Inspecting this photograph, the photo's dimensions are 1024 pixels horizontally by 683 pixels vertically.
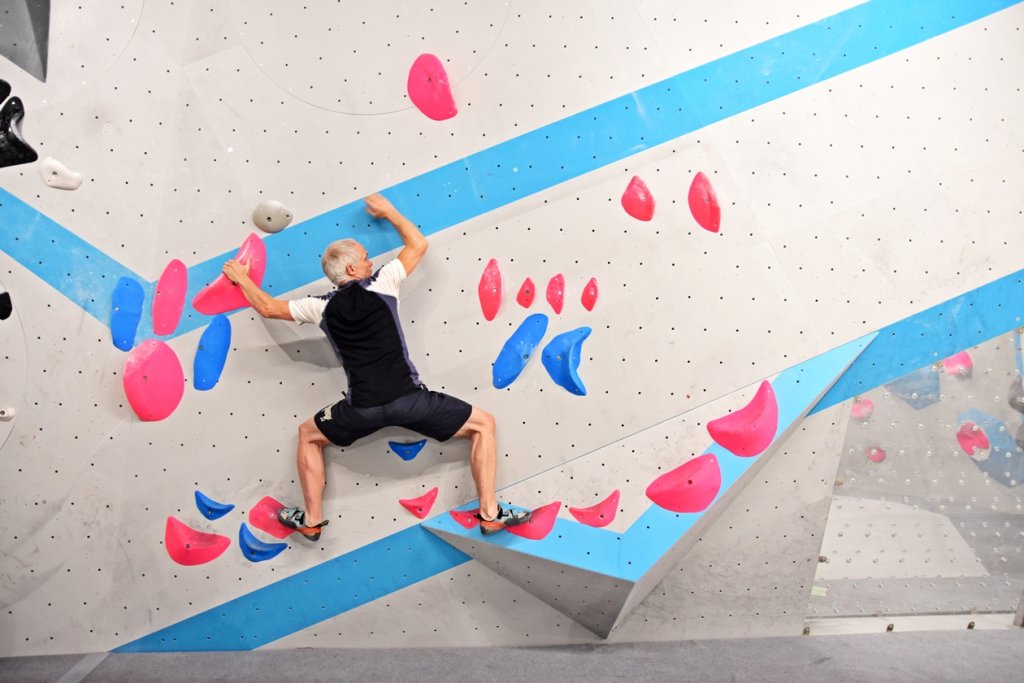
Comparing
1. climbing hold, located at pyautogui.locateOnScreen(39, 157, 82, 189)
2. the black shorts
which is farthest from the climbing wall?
the black shorts

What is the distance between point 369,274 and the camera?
2504 mm

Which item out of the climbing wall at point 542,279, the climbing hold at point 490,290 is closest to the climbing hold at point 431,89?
the climbing wall at point 542,279

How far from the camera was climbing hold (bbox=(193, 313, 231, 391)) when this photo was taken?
2703 mm

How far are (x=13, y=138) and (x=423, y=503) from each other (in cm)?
182

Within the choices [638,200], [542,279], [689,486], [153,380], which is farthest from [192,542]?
[638,200]

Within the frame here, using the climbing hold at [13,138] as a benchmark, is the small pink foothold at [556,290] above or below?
below

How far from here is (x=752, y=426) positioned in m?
2.65

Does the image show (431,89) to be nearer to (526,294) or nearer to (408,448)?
(526,294)

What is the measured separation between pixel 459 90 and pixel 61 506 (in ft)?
6.58

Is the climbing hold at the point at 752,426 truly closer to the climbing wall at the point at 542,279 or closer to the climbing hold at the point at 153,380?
the climbing wall at the point at 542,279

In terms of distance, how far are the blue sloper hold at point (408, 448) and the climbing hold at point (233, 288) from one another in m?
0.70

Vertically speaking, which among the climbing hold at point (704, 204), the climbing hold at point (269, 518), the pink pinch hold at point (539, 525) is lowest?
the pink pinch hold at point (539, 525)

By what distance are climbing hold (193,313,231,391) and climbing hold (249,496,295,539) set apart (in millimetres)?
451

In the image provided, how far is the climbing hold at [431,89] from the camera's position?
102 inches
